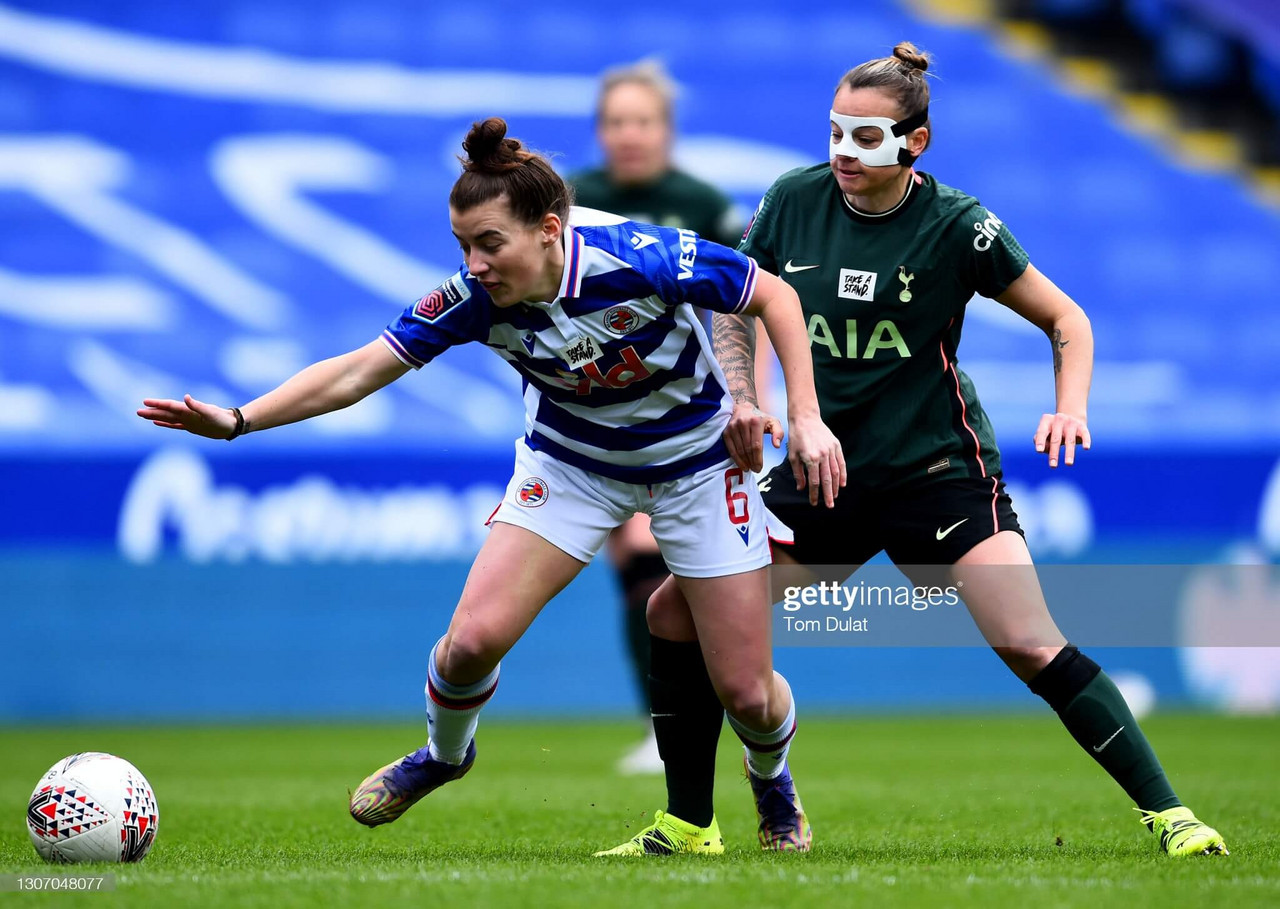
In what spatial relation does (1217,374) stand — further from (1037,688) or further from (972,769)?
(1037,688)

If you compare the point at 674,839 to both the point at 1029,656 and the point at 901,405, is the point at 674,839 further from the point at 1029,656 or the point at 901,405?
the point at 901,405

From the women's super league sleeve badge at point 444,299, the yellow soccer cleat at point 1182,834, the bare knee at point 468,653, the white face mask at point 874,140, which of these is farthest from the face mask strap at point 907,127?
the yellow soccer cleat at point 1182,834

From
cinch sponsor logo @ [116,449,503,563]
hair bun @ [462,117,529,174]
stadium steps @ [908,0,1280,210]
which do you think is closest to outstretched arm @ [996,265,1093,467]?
hair bun @ [462,117,529,174]

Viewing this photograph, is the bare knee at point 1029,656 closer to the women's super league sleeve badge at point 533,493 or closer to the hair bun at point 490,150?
the women's super league sleeve badge at point 533,493

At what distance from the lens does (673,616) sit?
4742 millimetres

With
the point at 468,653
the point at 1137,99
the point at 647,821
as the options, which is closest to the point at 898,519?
the point at 468,653

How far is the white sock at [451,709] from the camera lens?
455cm

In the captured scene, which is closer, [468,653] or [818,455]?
[818,455]

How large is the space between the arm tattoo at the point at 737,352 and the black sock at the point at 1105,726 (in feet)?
3.72

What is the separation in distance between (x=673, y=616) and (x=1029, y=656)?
101 cm

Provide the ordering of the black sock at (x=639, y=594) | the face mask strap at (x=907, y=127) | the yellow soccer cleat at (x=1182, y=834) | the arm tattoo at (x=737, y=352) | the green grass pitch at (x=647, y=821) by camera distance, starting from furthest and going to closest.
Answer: the black sock at (x=639, y=594) < the arm tattoo at (x=737, y=352) < the face mask strap at (x=907, y=127) < the yellow soccer cleat at (x=1182, y=834) < the green grass pitch at (x=647, y=821)

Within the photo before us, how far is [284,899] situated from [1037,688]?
7.04 feet

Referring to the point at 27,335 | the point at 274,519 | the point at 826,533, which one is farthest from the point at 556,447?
the point at 27,335

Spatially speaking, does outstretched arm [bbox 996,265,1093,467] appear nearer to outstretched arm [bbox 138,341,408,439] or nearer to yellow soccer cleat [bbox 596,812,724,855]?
yellow soccer cleat [bbox 596,812,724,855]
